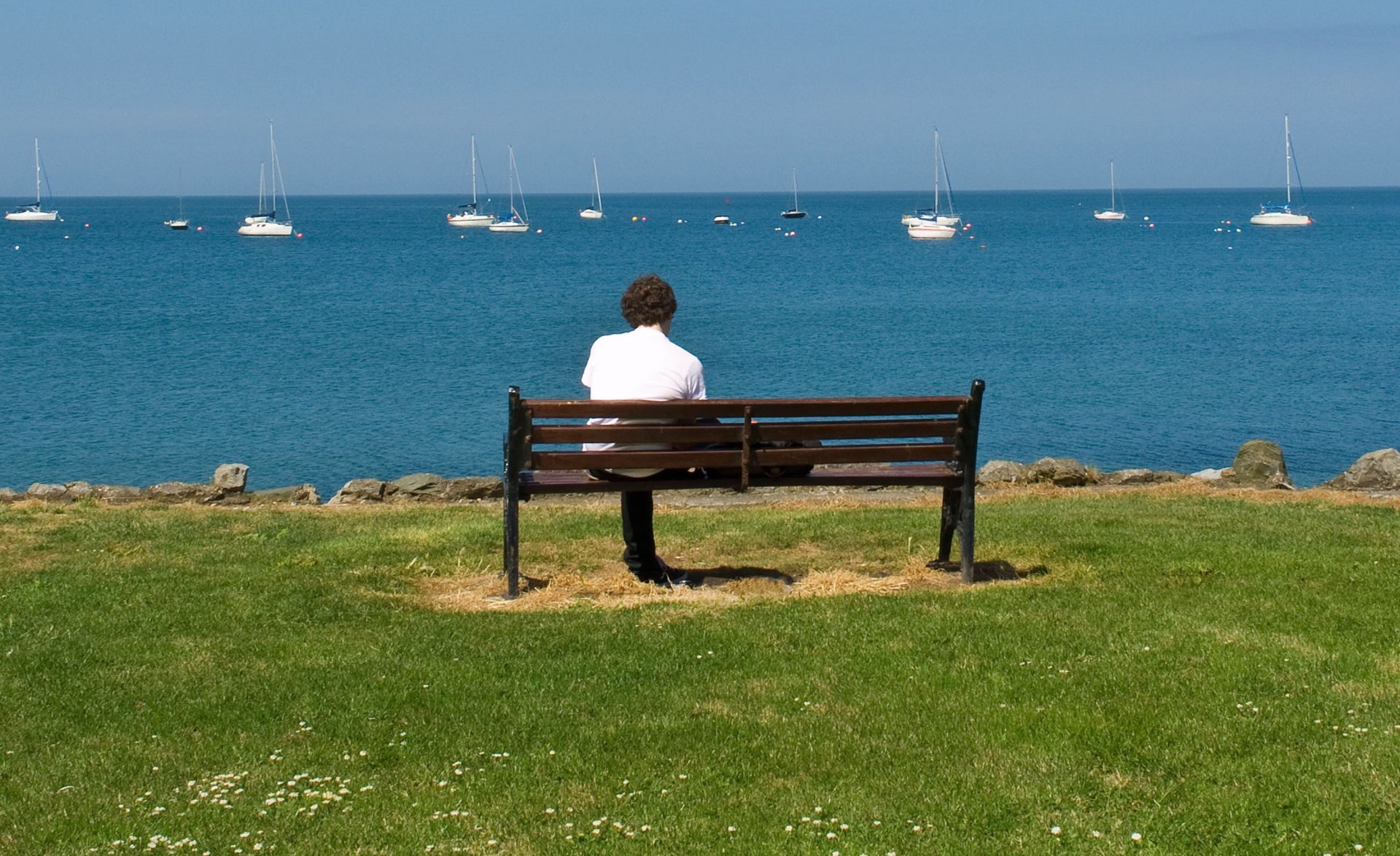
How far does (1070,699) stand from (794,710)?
1.18 meters

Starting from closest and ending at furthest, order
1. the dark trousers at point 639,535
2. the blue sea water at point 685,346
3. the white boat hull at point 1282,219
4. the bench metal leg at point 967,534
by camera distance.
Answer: the bench metal leg at point 967,534 < the dark trousers at point 639,535 < the blue sea water at point 685,346 < the white boat hull at point 1282,219

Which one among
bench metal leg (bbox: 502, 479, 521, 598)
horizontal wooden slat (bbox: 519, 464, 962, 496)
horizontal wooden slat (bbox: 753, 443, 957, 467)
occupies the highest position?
horizontal wooden slat (bbox: 753, 443, 957, 467)

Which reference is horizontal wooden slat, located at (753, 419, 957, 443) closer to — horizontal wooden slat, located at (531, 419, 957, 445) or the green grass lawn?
horizontal wooden slat, located at (531, 419, 957, 445)

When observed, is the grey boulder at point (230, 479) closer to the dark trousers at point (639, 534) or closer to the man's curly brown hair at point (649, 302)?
the dark trousers at point (639, 534)

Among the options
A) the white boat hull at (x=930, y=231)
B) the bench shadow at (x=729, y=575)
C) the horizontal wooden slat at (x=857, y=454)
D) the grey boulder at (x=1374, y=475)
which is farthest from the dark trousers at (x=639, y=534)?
the white boat hull at (x=930, y=231)

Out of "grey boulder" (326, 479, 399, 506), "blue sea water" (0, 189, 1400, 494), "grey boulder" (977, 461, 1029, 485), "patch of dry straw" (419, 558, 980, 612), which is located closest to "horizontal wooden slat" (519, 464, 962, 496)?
"patch of dry straw" (419, 558, 980, 612)

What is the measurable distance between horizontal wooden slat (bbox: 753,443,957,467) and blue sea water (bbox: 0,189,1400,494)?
17595 mm

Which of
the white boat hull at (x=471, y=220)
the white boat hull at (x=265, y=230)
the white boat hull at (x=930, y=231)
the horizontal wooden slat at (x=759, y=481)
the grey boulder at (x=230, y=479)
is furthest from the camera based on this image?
the white boat hull at (x=471, y=220)

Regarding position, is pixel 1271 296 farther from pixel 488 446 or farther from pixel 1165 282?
pixel 488 446

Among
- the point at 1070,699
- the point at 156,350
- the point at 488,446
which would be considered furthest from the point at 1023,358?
the point at 1070,699

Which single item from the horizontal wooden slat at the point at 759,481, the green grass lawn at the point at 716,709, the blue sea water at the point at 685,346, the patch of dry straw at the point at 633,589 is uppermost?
the horizontal wooden slat at the point at 759,481

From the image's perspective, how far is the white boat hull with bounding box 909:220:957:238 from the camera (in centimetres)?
12262

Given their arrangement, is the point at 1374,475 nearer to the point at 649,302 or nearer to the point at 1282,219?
the point at 649,302

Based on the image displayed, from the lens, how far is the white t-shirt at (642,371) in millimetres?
8680
